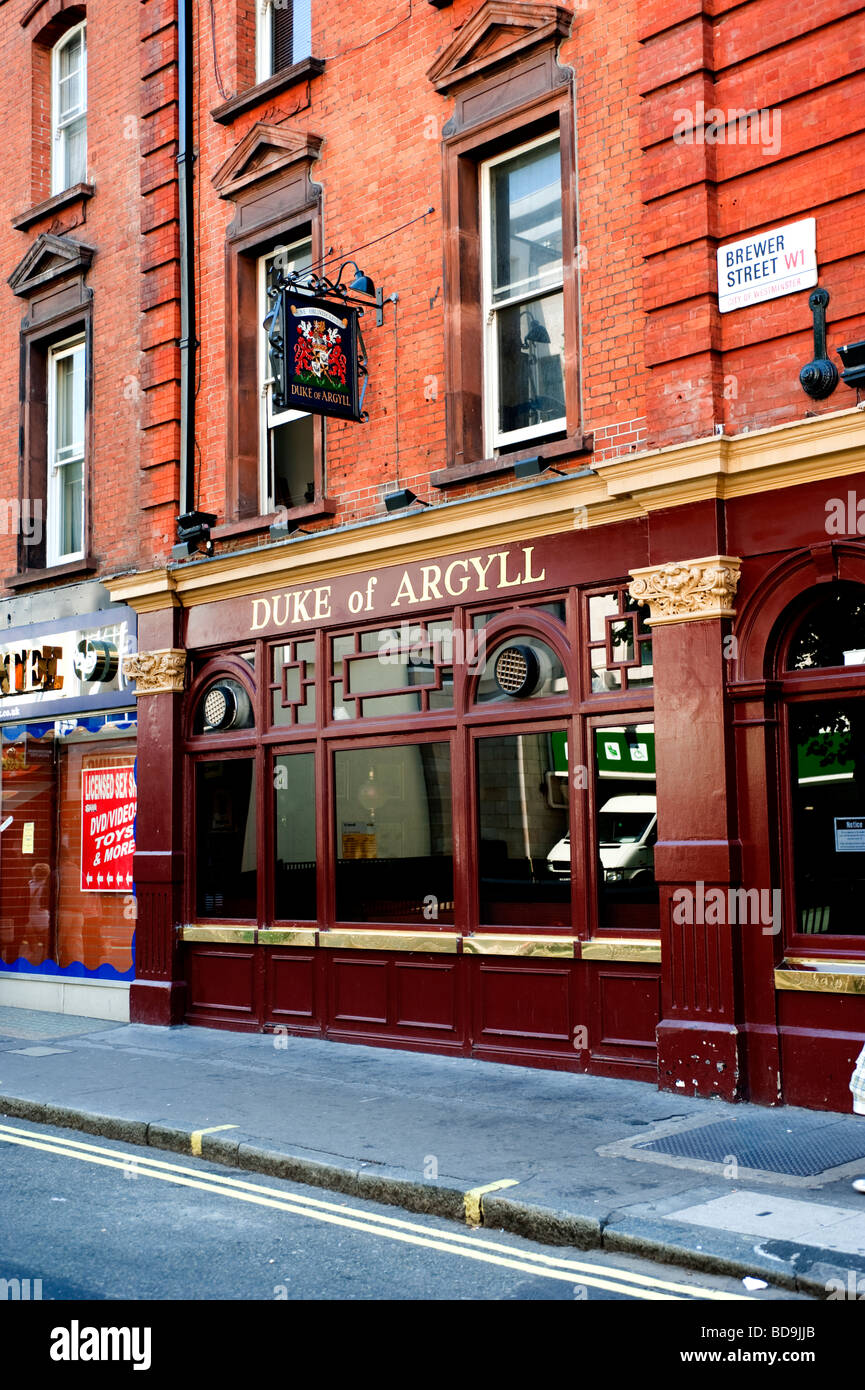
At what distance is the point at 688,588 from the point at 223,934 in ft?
19.7

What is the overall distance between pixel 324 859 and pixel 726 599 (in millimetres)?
4650

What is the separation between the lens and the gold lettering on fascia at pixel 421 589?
34.7ft

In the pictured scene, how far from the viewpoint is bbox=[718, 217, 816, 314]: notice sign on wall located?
8.85 meters

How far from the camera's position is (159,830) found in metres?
13.5

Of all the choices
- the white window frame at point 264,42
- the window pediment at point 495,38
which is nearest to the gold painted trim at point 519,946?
the window pediment at point 495,38

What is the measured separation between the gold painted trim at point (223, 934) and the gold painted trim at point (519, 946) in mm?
2709

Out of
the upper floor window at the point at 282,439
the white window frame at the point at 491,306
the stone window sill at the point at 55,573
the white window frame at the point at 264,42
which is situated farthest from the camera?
the stone window sill at the point at 55,573

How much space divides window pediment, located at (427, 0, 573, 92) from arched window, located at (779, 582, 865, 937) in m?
5.09

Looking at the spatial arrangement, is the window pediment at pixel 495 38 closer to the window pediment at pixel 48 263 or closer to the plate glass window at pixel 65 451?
the window pediment at pixel 48 263

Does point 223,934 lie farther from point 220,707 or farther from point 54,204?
point 54,204

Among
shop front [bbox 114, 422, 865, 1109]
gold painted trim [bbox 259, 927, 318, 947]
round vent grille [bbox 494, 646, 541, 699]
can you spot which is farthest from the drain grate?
gold painted trim [bbox 259, 927, 318, 947]

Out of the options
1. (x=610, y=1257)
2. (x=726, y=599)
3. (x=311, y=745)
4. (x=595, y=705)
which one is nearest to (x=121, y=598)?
(x=311, y=745)
